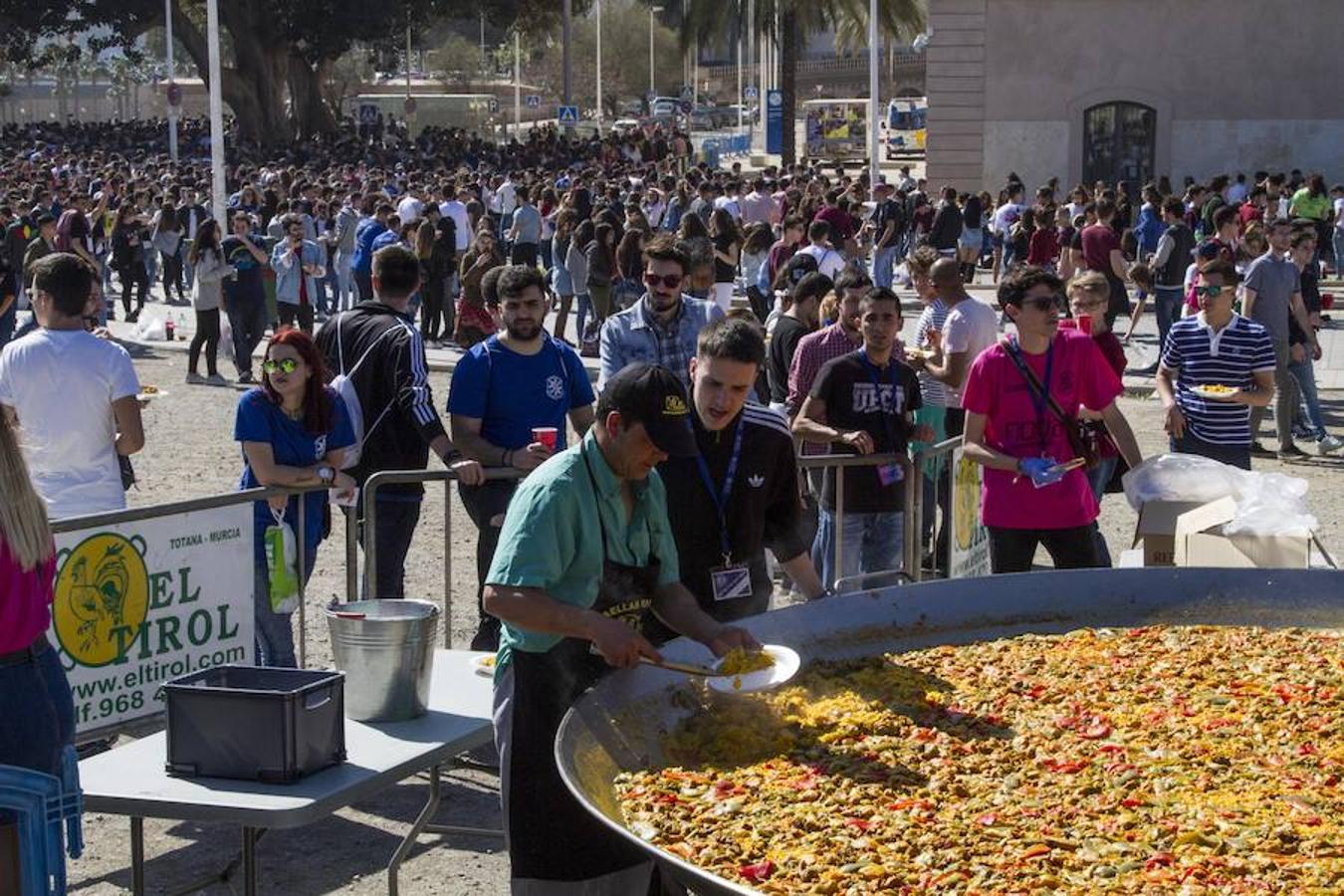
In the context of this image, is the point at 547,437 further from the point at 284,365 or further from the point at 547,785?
the point at 547,785

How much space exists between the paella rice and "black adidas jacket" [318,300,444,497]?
11.8 ft

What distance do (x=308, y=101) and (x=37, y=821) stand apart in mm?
79260

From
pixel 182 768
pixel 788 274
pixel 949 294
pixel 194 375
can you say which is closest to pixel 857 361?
pixel 949 294

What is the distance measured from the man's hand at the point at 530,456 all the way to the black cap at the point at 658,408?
133 inches

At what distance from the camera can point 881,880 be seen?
396 cm

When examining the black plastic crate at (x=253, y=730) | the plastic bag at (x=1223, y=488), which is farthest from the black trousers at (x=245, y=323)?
the black plastic crate at (x=253, y=730)

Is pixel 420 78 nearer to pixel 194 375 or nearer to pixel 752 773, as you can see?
pixel 194 375

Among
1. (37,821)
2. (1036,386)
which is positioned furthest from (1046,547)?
(37,821)

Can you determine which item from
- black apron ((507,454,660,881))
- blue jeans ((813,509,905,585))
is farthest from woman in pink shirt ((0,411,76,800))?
blue jeans ((813,509,905,585))

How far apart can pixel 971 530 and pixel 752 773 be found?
17.7 ft

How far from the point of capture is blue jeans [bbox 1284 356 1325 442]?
1519cm

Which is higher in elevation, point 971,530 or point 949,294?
point 949,294

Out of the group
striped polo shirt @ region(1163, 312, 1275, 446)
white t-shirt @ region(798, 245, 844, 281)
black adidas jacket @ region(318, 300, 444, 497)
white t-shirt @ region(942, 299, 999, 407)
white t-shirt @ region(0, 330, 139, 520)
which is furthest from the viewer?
white t-shirt @ region(798, 245, 844, 281)

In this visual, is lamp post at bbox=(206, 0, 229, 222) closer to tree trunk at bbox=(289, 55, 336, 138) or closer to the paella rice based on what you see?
the paella rice
